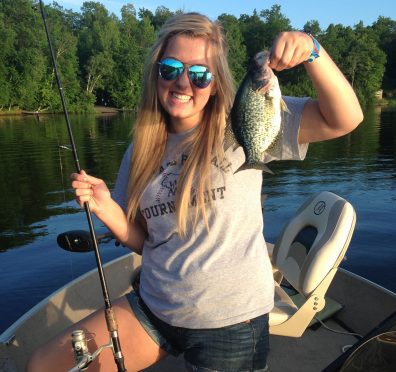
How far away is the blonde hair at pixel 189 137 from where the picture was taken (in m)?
2.01

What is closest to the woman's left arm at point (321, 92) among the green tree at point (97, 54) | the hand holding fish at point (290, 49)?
the hand holding fish at point (290, 49)

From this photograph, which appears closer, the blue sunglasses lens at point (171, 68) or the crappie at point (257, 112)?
the crappie at point (257, 112)

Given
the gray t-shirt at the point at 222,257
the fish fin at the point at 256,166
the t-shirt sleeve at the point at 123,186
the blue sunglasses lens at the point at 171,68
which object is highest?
the blue sunglasses lens at the point at 171,68

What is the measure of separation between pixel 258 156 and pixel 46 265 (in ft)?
17.4

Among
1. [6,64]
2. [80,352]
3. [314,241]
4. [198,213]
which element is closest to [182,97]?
[198,213]

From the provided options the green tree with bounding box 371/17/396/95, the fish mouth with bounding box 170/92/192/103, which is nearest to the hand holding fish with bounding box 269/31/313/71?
the fish mouth with bounding box 170/92/192/103

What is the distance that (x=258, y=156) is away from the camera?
5.95 ft

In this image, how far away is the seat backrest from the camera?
121 inches

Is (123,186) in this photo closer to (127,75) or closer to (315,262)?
(315,262)

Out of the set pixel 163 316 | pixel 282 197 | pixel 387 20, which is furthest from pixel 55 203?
pixel 387 20

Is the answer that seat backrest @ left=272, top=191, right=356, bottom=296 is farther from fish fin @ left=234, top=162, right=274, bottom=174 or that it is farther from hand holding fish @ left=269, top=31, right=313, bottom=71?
hand holding fish @ left=269, top=31, right=313, bottom=71

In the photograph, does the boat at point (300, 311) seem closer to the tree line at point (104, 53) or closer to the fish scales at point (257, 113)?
the fish scales at point (257, 113)

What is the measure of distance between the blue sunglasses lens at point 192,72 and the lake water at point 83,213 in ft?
5.95

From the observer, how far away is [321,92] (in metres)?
1.78
